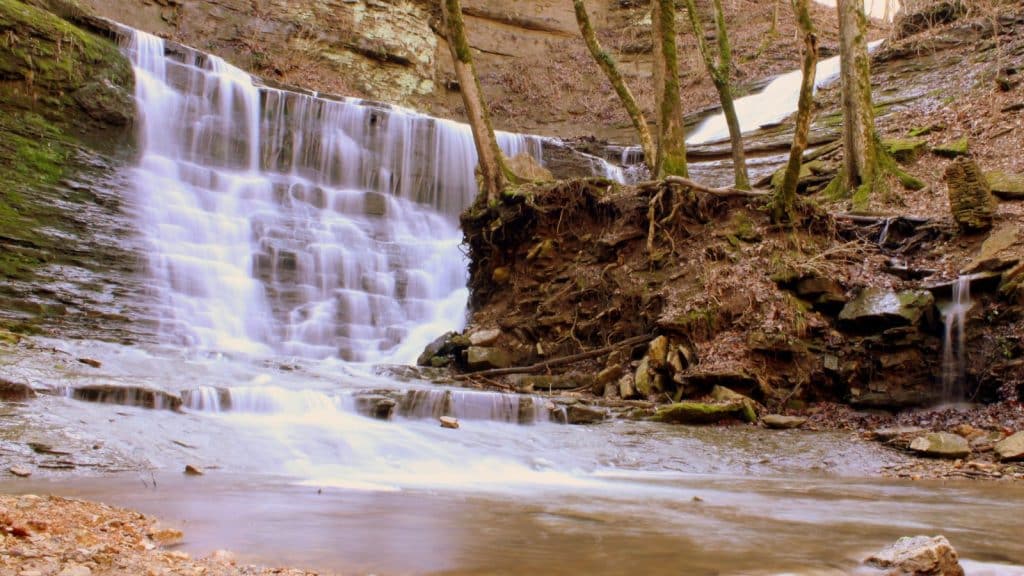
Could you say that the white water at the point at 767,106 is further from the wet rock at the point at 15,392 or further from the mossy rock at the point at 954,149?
the wet rock at the point at 15,392

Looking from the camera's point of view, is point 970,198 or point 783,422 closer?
point 783,422

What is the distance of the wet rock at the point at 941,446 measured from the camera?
23.5 ft

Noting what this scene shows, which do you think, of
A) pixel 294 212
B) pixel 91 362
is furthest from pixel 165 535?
pixel 294 212

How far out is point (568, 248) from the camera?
41.4 feet

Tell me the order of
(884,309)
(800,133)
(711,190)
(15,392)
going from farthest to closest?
(711,190), (800,133), (884,309), (15,392)

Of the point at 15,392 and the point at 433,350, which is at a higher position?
the point at 433,350

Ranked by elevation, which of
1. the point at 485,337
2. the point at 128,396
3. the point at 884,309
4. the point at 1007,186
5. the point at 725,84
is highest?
the point at 725,84

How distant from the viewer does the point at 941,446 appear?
727 cm

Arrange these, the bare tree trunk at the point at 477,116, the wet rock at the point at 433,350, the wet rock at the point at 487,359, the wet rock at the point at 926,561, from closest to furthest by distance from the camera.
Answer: the wet rock at the point at 926,561
the wet rock at the point at 487,359
the wet rock at the point at 433,350
the bare tree trunk at the point at 477,116

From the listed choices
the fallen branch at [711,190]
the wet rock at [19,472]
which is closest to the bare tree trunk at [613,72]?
the fallen branch at [711,190]

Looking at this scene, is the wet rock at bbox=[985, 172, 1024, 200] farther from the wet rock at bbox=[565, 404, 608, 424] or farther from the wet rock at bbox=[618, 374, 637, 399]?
the wet rock at bbox=[565, 404, 608, 424]

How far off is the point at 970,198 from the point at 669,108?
4789mm

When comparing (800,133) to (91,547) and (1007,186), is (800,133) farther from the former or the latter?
(91,547)

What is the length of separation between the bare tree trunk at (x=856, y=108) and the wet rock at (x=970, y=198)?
2661 mm
